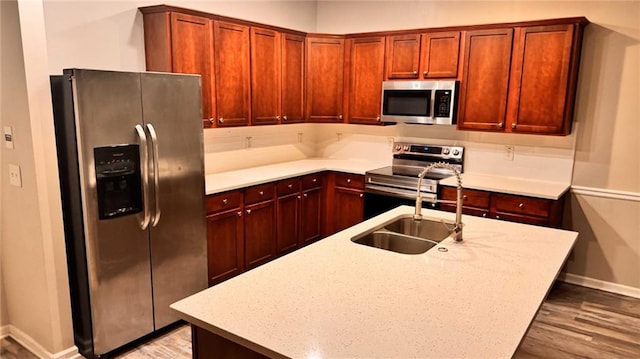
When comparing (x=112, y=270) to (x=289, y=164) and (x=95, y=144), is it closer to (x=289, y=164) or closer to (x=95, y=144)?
(x=95, y=144)

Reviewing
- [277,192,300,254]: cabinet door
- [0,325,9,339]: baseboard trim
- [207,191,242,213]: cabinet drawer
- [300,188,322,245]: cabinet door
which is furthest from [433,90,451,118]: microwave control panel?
[0,325,9,339]: baseboard trim

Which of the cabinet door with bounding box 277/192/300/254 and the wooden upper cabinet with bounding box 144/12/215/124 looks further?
the cabinet door with bounding box 277/192/300/254

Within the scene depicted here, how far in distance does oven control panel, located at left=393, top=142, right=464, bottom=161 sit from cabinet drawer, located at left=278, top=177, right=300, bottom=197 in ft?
3.80

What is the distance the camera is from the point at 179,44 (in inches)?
131

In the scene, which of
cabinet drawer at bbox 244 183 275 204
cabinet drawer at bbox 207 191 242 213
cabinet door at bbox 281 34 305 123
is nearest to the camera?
cabinet drawer at bbox 207 191 242 213

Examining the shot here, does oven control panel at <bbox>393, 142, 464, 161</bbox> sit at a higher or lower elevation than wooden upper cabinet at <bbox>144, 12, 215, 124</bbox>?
lower

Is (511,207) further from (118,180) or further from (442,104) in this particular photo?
(118,180)

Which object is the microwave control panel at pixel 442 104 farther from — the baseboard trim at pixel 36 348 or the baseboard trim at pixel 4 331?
the baseboard trim at pixel 4 331

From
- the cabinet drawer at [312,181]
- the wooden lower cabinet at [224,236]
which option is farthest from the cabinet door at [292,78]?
the wooden lower cabinet at [224,236]

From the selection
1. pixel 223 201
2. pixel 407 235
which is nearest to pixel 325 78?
pixel 223 201

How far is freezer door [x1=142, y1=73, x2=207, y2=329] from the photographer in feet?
9.11

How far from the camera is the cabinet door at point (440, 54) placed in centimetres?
399

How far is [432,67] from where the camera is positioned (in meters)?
4.13

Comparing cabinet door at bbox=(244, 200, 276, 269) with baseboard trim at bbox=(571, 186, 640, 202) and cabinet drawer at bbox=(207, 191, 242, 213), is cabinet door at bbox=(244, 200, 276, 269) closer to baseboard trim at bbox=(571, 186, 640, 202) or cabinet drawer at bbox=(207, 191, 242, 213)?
cabinet drawer at bbox=(207, 191, 242, 213)
